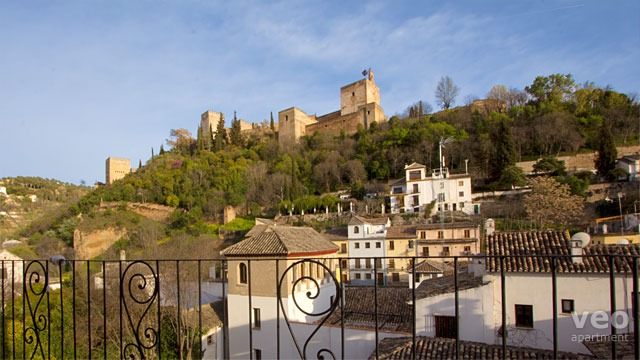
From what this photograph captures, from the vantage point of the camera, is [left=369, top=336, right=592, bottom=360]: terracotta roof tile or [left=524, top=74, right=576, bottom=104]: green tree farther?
[left=524, top=74, right=576, bottom=104]: green tree

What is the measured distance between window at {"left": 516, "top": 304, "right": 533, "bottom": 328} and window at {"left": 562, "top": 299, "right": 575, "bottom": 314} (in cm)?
77

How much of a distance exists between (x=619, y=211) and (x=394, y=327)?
2169 centimetres

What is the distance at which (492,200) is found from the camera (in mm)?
29734

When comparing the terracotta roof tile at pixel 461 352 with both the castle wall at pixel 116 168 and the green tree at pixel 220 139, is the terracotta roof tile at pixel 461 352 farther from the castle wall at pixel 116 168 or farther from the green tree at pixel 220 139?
the castle wall at pixel 116 168

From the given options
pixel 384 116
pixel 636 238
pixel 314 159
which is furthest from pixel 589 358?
pixel 384 116

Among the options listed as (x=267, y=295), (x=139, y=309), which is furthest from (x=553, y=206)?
(x=139, y=309)

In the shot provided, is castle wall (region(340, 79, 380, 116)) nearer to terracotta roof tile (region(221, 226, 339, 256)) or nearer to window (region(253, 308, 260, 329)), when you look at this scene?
terracotta roof tile (region(221, 226, 339, 256))

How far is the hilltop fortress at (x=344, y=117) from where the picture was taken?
174ft

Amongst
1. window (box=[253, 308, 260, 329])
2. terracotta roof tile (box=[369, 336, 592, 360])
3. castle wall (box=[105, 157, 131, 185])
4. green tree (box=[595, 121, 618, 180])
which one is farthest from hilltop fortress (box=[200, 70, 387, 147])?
terracotta roof tile (box=[369, 336, 592, 360])

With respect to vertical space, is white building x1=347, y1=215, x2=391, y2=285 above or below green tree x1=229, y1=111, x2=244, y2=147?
below

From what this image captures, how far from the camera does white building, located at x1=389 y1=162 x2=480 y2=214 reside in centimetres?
3025

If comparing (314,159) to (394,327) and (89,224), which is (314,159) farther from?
(394,327)

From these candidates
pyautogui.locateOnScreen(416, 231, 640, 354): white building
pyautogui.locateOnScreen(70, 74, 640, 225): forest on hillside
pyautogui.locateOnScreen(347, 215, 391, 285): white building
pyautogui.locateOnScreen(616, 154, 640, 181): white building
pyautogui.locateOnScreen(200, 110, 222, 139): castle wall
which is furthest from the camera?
pyautogui.locateOnScreen(200, 110, 222, 139): castle wall

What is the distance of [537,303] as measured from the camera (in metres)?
8.99
